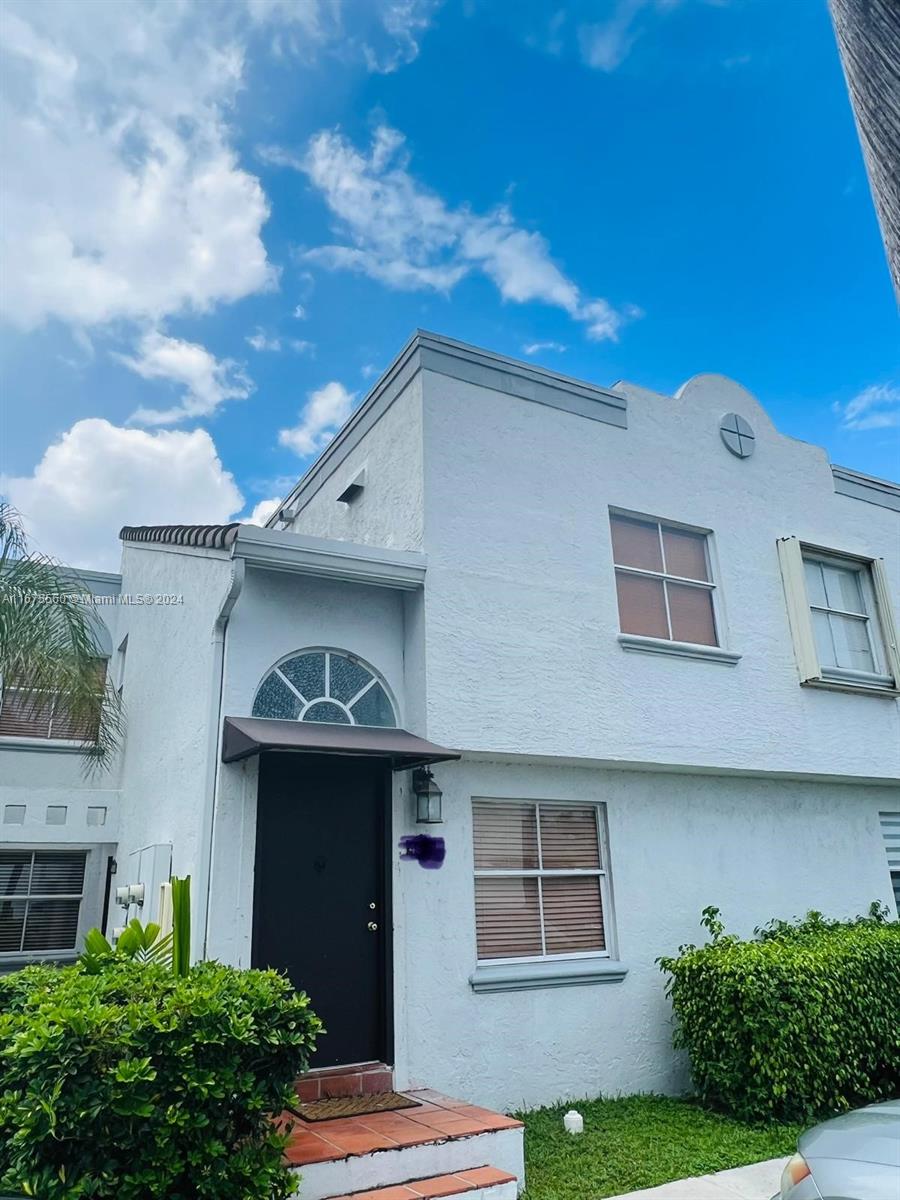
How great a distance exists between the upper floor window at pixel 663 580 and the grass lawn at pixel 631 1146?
14.6ft

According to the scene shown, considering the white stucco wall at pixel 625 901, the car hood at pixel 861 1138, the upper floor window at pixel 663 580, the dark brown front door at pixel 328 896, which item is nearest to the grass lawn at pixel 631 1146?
the white stucco wall at pixel 625 901

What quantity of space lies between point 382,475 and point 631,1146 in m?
6.48

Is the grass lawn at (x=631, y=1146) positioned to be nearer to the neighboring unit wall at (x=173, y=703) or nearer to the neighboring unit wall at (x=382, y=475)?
the neighboring unit wall at (x=173, y=703)

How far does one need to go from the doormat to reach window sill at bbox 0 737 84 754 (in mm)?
7931

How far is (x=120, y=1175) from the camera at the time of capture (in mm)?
4070

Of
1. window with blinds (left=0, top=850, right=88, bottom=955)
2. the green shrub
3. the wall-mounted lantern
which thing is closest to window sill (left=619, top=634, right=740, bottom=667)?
the wall-mounted lantern

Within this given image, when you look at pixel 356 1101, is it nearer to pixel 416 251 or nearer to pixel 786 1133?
pixel 786 1133

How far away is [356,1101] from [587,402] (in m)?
7.08

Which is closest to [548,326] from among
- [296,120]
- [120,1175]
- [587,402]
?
[587,402]

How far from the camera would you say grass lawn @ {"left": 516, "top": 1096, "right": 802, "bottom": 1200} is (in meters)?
5.67

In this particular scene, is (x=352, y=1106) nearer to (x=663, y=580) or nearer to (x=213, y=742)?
(x=213, y=742)

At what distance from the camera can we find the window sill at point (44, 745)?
12.5 m

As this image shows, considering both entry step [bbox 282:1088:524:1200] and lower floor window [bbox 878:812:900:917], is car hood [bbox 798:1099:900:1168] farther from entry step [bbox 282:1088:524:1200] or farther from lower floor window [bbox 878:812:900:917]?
lower floor window [bbox 878:812:900:917]

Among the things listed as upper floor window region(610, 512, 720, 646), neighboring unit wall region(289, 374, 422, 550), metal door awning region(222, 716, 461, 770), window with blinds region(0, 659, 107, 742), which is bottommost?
metal door awning region(222, 716, 461, 770)
